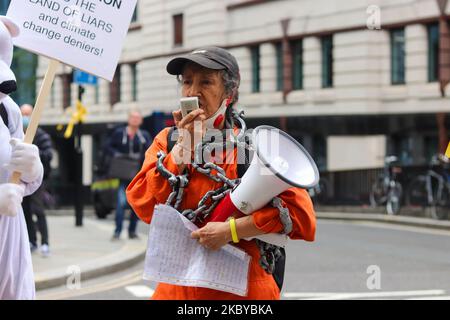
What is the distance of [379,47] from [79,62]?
20150mm

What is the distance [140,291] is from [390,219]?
9446mm

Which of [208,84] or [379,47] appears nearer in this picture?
[208,84]

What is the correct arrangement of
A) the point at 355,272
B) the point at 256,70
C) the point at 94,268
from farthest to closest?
the point at 256,70, the point at 355,272, the point at 94,268

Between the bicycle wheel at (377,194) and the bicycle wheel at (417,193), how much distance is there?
3.15ft

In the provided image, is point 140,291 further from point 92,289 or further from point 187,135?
point 187,135

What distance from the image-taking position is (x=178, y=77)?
149 inches

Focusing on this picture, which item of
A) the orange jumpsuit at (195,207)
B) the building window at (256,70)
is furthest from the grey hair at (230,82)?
the building window at (256,70)

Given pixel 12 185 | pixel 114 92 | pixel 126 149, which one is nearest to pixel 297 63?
pixel 114 92

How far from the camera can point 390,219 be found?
17.3m

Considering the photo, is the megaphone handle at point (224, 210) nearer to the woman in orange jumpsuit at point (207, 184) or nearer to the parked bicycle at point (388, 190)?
the woman in orange jumpsuit at point (207, 184)

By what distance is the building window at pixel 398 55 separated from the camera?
2273cm

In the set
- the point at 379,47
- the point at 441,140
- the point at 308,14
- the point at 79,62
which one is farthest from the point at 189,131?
the point at 308,14

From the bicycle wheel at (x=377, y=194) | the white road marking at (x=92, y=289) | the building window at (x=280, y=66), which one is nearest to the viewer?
the white road marking at (x=92, y=289)

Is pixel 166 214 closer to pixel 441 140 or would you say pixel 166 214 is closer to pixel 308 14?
pixel 441 140
